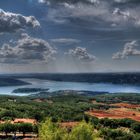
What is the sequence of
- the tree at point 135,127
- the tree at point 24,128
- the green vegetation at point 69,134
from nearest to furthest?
the green vegetation at point 69,134 < the tree at point 24,128 < the tree at point 135,127

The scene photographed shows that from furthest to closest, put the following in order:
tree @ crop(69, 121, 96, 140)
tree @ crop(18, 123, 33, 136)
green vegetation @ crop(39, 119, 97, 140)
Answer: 1. tree @ crop(18, 123, 33, 136)
2. tree @ crop(69, 121, 96, 140)
3. green vegetation @ crop(39, 119, 97, 140)

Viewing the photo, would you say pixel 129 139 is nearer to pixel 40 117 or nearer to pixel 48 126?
pixel 48 126

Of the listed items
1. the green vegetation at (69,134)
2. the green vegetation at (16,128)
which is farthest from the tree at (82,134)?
the green vegetation at (16,128)

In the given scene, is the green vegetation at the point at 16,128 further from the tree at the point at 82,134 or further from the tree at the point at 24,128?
the tree at the point at 82,134

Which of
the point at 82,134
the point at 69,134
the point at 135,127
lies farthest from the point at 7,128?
the point at 82,134

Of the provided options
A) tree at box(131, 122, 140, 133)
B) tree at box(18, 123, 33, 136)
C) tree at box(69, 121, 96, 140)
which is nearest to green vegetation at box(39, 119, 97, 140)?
tree at box(69, 121, 96, 140)

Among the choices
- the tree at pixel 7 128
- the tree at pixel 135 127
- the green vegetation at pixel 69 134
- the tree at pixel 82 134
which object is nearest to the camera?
the green vegetation at pixel 69 134

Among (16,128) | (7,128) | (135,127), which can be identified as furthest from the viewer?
(135,127)

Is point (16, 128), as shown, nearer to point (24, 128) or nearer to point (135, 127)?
point (24, 128)

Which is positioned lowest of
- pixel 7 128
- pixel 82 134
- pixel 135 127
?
pixel 135 127

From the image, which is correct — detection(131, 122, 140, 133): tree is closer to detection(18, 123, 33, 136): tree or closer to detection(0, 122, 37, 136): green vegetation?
detection(0, 122, 37, 136): green vegetation

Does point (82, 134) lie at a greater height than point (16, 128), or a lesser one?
greater

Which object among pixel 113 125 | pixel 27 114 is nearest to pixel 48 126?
pixel 113 125
